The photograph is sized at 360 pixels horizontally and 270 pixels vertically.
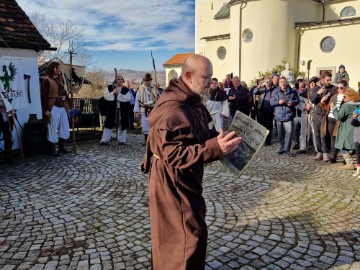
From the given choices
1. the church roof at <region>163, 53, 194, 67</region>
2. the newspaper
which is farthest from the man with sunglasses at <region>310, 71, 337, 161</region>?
the church roof at <region>163, 53, 194, 67</region>

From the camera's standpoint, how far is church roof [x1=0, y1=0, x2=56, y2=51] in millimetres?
8938

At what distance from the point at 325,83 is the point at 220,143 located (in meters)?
7.19

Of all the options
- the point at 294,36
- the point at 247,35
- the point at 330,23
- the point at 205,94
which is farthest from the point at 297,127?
the point at 247,35

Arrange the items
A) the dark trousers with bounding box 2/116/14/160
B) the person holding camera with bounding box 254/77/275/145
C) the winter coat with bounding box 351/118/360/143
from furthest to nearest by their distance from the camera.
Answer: the person holding camera with bounding box 254/77/275/145, the dark trousers with bounding box 2/116/14/160, the winter coat with bounding box 351/118/360/143

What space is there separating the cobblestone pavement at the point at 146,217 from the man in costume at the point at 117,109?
2.81 m

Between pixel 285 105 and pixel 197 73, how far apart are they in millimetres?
7024

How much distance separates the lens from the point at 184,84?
2.52m

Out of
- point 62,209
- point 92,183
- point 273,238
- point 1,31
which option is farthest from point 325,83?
point 1,31

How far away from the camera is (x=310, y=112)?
30.9 feet

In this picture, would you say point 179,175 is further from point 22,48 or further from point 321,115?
point 22,48

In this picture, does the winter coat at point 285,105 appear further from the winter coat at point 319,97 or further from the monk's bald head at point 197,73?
the monk's bald head at point 197,73

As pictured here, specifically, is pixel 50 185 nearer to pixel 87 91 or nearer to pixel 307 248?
pixel 307 248

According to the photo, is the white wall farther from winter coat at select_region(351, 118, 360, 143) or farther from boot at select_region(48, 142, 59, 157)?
winter coat at select_region(351, 118, 360, 143)

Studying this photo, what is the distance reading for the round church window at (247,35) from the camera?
29756 mm
